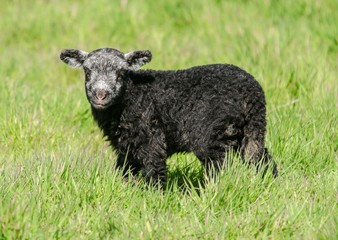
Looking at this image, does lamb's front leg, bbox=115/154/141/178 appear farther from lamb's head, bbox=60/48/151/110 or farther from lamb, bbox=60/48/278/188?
lamb's head, bbox=60/48/151/110

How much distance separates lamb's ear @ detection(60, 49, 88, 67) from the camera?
654 centimetres

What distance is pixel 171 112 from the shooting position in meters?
6.08

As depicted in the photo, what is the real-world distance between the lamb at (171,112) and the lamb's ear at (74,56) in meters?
0.08

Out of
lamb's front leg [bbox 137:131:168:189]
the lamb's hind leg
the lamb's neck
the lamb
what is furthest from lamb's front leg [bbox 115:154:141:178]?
the lamb's hind leg

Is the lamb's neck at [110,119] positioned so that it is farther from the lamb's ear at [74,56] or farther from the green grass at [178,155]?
the lamb's ear at [74,56]

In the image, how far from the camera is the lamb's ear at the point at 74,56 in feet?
21.4

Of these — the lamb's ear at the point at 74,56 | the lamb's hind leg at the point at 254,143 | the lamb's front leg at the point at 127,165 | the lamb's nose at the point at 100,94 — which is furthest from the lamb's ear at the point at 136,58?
the lamb's hind leg at the point at 254,143

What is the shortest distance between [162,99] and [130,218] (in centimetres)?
146

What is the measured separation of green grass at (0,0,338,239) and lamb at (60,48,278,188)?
248 mm

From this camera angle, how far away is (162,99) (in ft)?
20.2

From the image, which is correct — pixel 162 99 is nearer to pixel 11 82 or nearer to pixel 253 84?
pixel 253 84

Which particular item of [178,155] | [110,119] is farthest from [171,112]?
[178,155]

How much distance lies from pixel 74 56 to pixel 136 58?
62cm

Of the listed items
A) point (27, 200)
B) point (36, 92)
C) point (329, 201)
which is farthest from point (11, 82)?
point (329, 201)
